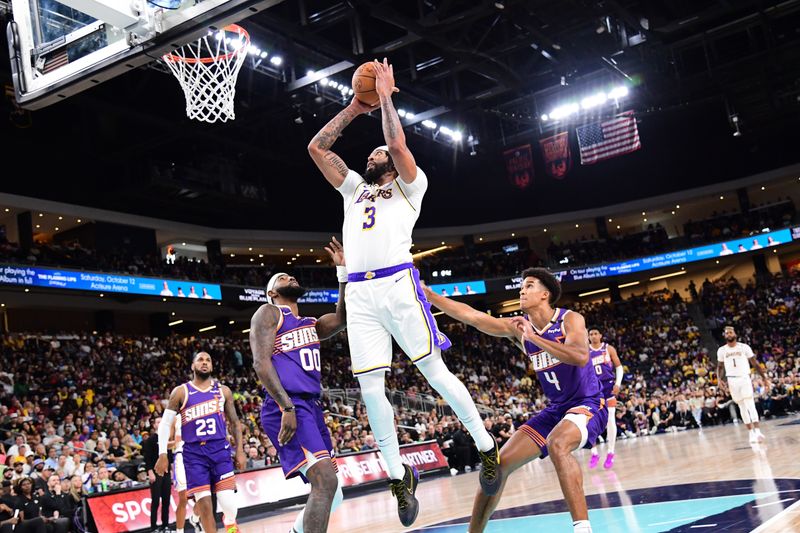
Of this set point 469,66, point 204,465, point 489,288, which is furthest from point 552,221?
point 204,465

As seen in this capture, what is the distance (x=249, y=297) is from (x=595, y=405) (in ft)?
81.5

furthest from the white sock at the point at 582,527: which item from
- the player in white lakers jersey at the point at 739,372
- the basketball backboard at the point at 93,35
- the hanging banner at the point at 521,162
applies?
the hanging banner at the point at 521,162

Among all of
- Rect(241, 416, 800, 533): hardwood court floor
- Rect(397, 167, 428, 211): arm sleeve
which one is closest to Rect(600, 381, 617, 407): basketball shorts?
Rect(241, 416, 800, 533): hardwood court floor

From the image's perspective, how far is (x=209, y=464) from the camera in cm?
789

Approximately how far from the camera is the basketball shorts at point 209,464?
25.6ft

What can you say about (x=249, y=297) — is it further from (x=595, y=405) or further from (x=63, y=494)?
(x=595, y=405)

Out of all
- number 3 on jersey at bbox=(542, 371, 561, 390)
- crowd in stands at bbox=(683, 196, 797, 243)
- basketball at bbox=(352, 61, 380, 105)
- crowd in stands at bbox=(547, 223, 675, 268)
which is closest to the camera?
basketball at bbox=(352, 61, 380, 105)

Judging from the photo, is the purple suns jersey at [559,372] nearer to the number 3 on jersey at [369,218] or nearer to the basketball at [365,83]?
the number 3 on jersey at [369,218]

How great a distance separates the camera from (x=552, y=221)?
3872cm

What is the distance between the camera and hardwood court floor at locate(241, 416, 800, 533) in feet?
19.8

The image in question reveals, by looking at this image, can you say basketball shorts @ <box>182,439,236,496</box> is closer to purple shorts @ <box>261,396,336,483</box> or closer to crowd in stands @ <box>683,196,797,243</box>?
purple shorts @ <box>261,396,336,483</box>

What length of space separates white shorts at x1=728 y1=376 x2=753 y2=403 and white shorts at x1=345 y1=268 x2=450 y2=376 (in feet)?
33.7

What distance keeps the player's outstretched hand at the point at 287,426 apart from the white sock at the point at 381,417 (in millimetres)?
463

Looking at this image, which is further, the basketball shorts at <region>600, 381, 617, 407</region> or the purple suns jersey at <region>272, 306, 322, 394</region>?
the basketball shorts at <region>600, 381, 617, 407</region>
